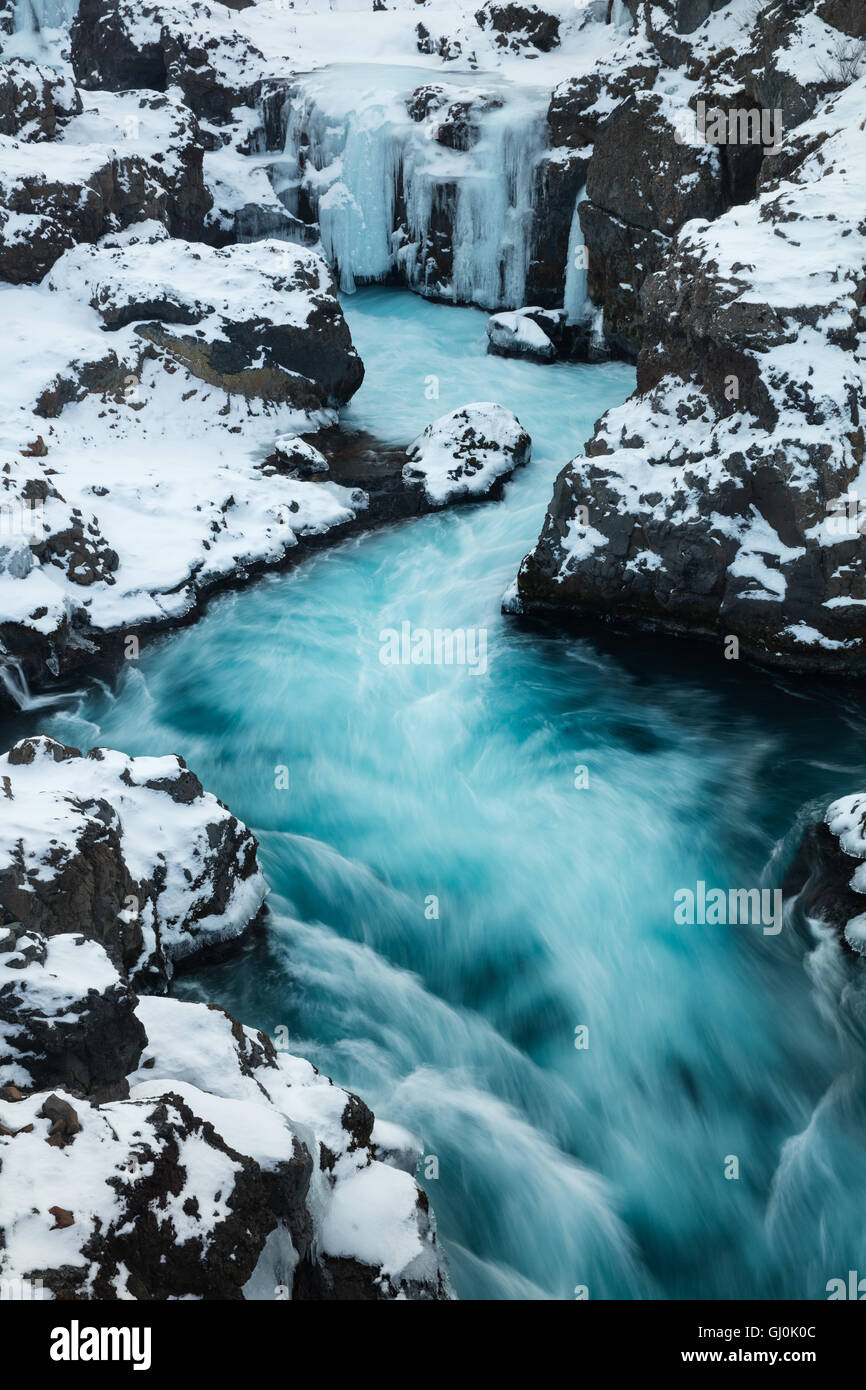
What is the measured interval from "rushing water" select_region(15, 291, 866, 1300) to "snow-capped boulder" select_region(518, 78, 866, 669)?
0.62m

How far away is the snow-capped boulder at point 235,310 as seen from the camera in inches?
630

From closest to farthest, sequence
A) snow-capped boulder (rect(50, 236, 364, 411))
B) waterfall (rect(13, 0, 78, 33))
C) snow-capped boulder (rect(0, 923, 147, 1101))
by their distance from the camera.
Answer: snow-capped boulder (rect(0, 923, 147, 1101)), snow-capped boulder (rect(50, 236, 364, 411)), waterfall (rect(13, 0, 78, 33))

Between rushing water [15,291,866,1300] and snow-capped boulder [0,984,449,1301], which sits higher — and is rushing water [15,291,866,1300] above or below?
below

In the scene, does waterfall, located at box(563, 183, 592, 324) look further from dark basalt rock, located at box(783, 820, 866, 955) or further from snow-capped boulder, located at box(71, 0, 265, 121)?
dark basalt rock, located at box(783, 820, 866, 955)

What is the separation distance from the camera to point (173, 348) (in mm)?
15859

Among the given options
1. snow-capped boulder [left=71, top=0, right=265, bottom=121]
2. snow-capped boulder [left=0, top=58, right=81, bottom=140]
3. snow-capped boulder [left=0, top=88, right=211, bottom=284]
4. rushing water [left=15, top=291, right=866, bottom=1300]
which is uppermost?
snow-capped boulder [left=71, top=0, right=265, bottom=121]

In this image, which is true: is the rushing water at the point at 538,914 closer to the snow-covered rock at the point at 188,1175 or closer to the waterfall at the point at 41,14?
the snow-covered rock at the point at 188,1175

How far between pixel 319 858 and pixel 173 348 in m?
10.1

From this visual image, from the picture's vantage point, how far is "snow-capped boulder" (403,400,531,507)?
1488 cm

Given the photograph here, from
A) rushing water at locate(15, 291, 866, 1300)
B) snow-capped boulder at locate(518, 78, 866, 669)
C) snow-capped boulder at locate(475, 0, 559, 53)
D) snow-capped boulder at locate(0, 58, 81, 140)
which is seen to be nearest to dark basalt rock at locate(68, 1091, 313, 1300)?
rushing water at locate(15, 291, 866, 1300)

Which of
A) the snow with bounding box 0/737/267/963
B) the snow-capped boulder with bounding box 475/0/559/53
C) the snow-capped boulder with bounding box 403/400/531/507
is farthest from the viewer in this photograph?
the snow-capped boulder with bounding box 475/0/559/53

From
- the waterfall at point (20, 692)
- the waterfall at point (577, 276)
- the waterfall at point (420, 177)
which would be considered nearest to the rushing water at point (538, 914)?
the waterfall at point (20, 692)
